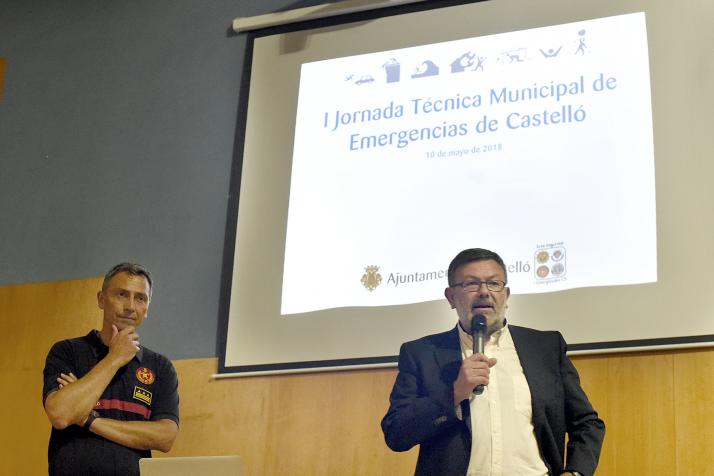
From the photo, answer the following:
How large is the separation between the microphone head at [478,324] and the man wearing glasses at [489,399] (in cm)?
3

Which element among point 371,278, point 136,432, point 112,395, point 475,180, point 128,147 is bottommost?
point 136,432

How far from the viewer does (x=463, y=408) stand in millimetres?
2920

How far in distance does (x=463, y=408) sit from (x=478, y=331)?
0.22 meters

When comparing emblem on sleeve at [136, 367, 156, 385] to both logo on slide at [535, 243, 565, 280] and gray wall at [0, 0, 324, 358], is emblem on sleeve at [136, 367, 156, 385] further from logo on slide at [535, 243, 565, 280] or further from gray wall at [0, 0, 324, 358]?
logo on slide at [535, 243, 565, 280]

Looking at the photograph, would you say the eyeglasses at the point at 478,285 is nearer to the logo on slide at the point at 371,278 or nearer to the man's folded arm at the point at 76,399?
the man's folded arm at the point at 76,399

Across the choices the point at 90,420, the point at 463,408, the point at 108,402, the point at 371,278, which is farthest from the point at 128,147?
the point at 463,408

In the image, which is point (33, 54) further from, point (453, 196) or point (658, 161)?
point (658, 161)

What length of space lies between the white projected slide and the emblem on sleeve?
107cm

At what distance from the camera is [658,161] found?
4.11m

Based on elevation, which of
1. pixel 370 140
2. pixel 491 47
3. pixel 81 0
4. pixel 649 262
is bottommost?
pixel 649 262

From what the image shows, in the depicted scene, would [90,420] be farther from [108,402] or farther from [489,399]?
[489,399]

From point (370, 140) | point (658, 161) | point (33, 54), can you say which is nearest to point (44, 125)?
point (33, 54)

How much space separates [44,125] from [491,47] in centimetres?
241

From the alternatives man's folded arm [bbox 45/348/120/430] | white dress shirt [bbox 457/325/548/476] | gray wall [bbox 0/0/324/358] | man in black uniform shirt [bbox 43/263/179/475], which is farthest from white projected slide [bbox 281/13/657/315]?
man's folded arm [bbox 45/348/120/430]
